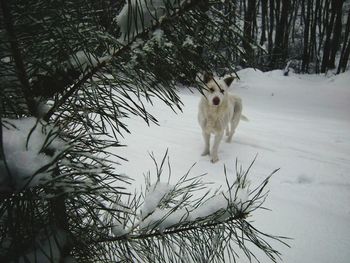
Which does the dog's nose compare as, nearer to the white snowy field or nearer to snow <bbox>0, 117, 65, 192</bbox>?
the white snowy field

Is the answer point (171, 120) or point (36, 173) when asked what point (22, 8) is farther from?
point (171, 120)

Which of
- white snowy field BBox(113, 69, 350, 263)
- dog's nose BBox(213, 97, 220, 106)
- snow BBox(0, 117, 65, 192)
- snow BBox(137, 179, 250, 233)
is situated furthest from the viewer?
dog's nose BBox(213, 97, 220, 106)

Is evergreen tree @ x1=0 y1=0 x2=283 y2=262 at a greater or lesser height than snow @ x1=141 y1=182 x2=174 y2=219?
greater

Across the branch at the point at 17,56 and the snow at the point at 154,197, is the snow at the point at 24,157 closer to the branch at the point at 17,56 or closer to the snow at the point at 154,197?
the branch at the point at 17,56

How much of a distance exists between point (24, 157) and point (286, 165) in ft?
13.1

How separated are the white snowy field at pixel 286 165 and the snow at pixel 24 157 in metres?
1.88

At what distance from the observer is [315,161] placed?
4.04 meters

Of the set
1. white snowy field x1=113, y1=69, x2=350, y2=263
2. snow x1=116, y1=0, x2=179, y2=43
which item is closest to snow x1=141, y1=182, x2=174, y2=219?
snow x1=116, y1=0, x2=179, y2=43

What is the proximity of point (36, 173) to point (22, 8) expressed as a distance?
0.41 metres

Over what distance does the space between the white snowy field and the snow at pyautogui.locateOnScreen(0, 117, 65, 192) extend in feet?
6.16

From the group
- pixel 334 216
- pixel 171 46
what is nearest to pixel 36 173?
pixel 171 46

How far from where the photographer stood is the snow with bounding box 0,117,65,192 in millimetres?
473

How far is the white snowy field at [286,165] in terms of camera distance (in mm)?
2311

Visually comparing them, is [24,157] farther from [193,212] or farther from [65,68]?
[193,212]
